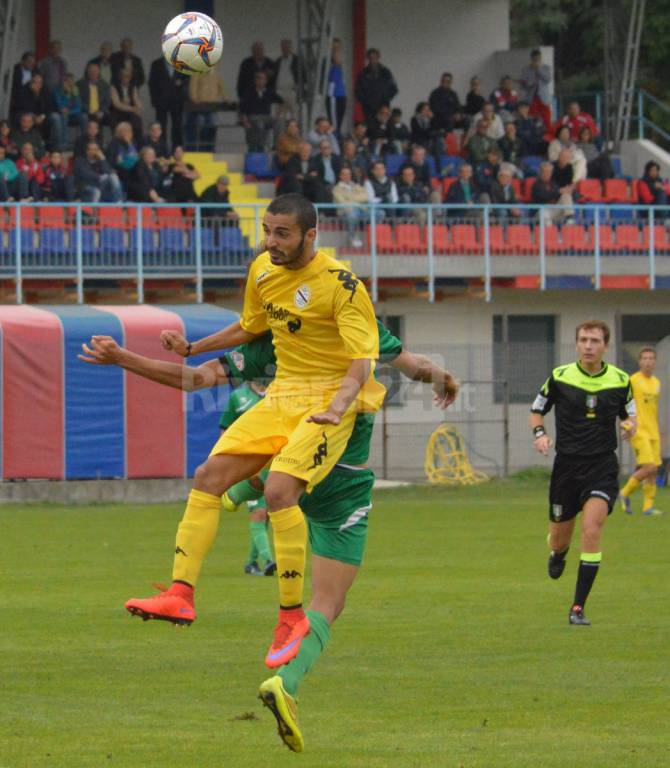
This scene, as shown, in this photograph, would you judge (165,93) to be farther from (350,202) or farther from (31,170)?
(31,170)

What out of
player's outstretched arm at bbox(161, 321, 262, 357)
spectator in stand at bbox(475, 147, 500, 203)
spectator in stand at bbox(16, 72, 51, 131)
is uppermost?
spectator in stand at bbox(16, 72, 51, 131)

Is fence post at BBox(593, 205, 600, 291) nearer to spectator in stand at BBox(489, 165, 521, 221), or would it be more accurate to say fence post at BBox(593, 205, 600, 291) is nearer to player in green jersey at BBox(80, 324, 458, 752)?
spectator in stand at BBox(489, 165, 521, 221)

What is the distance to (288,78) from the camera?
35.2 meters

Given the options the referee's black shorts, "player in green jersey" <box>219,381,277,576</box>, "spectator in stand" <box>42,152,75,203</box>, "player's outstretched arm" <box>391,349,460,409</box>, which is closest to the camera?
"player's outstretched arm" <box>391,349,460,409</box>

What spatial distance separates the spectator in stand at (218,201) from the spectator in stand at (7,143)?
10.3 ft

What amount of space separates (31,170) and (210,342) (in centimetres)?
2049

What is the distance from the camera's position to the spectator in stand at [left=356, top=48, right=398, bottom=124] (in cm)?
3428

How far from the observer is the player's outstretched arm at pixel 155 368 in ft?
25.8

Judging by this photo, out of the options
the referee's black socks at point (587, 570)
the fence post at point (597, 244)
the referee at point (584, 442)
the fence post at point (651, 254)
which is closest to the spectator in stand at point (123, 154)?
the fence post at point (597, 244)

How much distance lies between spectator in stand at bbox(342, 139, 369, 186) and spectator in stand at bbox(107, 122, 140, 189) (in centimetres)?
387

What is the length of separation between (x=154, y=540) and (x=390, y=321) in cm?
1310

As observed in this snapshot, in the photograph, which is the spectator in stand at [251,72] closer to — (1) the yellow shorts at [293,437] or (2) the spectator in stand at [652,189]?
(2) the spectator in stand at [652,189]

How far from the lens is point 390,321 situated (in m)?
31.6

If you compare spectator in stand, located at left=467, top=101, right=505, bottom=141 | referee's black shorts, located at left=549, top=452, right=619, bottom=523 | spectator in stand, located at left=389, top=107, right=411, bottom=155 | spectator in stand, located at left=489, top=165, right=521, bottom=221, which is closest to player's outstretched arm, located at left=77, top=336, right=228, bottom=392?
referee's black shorts, located at left=549, top=452, right=619, bottom=523
